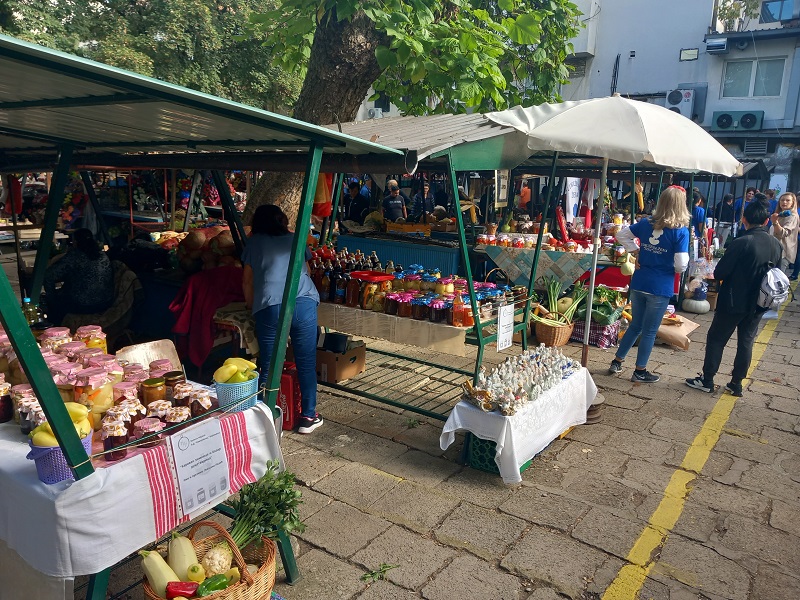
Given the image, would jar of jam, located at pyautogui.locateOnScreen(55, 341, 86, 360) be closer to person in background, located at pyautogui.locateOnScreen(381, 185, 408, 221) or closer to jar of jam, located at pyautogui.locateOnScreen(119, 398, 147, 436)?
jar of jam, located at pyautogui.locateOnScreen(119, 398, 147, 436)

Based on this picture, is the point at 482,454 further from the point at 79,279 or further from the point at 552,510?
the point at 79,279

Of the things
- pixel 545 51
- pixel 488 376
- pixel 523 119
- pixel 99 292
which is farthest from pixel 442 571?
pixel 545 51

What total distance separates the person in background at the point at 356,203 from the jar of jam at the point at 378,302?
830 centimetres

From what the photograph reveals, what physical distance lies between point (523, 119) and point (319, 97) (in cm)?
311

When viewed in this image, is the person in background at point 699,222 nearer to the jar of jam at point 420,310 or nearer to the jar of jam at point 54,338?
the jar of jam at point 420,310

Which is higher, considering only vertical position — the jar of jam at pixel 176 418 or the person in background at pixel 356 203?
the person in background at pixel 356 203

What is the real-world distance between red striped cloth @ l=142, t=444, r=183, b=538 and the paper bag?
20.0 feet

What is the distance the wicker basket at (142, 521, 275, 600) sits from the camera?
84.1 inches

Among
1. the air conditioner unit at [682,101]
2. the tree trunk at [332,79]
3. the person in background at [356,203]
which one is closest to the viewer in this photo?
the tree trunk at [332,79]

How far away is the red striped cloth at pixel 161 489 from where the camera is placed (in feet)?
6.88

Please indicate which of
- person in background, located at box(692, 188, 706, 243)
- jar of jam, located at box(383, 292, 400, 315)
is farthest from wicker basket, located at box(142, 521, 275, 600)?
person in background, located at box(692, 188, 706, 243)

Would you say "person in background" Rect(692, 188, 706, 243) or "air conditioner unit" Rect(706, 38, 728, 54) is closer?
"person in background" Rect(692, 188, 706, 243)

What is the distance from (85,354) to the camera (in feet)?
8.23

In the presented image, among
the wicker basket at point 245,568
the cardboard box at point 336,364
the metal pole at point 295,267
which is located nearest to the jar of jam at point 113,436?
the wicker basket at point 245,568
